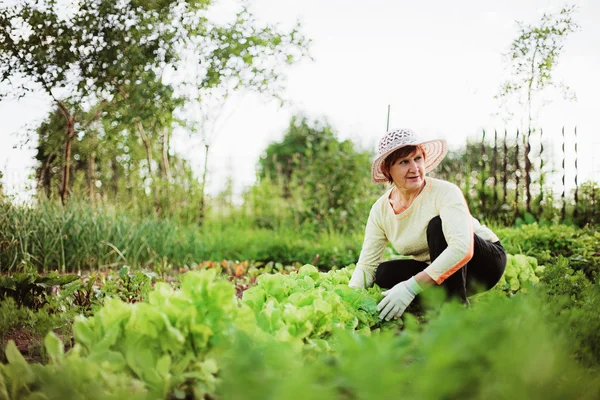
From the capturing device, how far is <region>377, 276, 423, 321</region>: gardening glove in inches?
94.0

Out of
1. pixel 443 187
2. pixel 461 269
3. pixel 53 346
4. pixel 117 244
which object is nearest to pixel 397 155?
pixel 443 187

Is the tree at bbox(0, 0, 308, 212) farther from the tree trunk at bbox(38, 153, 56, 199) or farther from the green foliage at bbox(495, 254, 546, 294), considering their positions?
the green foliage at bbox(495, 254, 546, 294)

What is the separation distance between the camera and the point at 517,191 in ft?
27.0

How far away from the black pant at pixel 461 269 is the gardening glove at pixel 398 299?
0.32m

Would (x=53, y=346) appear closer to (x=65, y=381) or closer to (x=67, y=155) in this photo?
(x=65, y=381)

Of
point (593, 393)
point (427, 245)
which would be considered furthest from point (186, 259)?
point (593, 393)

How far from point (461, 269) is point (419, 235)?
318 mm

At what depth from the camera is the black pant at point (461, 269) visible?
2.66m

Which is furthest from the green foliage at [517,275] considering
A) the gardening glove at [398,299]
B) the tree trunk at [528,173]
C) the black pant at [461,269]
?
the tree trunk at [528,173]

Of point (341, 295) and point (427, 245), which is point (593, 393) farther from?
point (427, 245)

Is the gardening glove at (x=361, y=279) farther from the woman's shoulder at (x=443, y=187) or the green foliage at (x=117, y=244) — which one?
the green foliage at (x=117, y=244)

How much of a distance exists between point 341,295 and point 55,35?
15.6 feet

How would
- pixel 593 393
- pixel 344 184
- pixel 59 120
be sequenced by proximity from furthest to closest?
pixel 344 184 → pixel 59 120 → pixel 593 393

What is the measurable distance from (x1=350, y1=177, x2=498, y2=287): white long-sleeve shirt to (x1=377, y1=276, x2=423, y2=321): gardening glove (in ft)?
0.42
